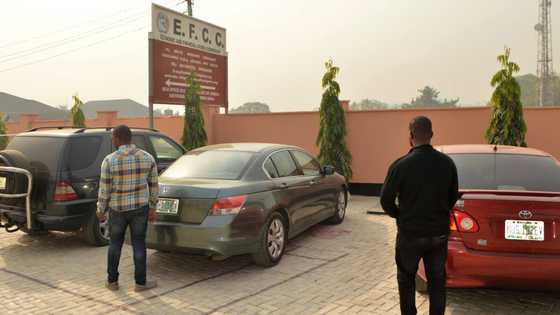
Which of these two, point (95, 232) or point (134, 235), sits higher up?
point (134, 235)

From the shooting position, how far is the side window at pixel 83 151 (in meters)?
6.58

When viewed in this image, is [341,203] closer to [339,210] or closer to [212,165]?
[339,210]

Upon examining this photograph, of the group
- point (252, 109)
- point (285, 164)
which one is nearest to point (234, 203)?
point (285, 164)

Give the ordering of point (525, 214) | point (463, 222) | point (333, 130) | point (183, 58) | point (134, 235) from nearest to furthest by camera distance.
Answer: point (525, 214)
point (463, 222)
point (134, 235)
point (333, 130)
point (183, 58)

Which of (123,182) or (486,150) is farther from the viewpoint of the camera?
(486,150)

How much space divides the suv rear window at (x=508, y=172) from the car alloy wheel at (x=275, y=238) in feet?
7.69

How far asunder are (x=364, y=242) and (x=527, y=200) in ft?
11.3

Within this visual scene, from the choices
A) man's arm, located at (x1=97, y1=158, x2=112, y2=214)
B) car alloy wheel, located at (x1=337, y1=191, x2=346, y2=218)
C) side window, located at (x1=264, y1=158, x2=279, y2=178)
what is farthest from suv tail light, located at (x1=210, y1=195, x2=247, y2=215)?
car alloy wheel, located at (x1=337, y1=191, x2=346, y2=218)

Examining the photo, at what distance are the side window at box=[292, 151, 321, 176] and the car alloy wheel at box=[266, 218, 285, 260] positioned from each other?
1.32m

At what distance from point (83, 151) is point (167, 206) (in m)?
2.27

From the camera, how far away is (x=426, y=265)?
3584mm

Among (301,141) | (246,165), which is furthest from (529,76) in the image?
(246,165)

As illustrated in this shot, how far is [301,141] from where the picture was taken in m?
12.9

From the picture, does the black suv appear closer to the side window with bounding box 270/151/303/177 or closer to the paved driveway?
the paved driveway
